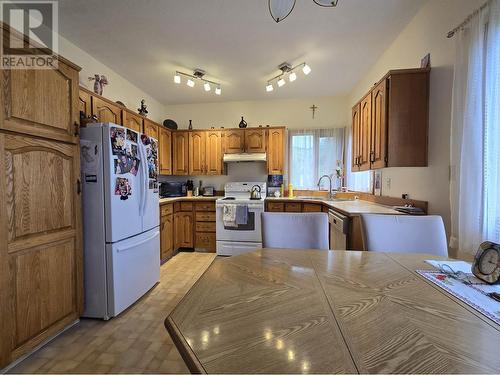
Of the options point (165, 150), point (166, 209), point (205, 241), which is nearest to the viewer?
point (166, 209)

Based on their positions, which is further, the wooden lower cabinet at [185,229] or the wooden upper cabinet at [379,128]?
the wooden lower cabinet at [185,229]

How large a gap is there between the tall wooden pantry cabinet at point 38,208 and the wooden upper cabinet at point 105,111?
0.51 meters

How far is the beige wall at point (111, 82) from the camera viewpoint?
7.77 feet

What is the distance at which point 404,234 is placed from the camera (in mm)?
1412

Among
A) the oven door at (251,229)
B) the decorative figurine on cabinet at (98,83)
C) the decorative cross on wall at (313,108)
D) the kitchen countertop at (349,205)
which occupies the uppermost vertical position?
the decorative cross on wall at (313,108)

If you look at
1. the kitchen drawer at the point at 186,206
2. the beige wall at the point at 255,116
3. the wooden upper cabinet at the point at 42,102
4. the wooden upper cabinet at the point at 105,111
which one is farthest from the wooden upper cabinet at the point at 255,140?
the wooden upper cabinet at the point at 42,102

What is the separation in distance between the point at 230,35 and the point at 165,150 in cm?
218

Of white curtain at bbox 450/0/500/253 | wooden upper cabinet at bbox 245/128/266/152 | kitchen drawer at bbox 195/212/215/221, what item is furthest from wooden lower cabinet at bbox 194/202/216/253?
white curtain at bbox 450/0/500/253

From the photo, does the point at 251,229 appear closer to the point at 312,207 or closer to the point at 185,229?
the point at 312,207

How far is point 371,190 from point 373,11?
193cm

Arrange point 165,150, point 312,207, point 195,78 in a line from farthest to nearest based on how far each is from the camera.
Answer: point 165,150 → point 312,207 → point 195,78

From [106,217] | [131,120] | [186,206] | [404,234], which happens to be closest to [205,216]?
[186,206]

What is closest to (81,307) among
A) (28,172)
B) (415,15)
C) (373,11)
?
(28,172)

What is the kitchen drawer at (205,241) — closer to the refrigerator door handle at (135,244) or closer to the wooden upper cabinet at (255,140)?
the refrigerator door handle at (135,244)
